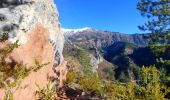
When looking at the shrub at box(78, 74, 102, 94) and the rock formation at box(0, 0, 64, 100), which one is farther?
the shrub at box(78, 74, 102, 94)

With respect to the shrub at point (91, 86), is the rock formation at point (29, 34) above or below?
above

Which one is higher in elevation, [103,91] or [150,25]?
[150,25]

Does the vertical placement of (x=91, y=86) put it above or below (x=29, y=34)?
below

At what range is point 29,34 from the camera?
18828 millimetres

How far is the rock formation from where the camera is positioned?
1739cm

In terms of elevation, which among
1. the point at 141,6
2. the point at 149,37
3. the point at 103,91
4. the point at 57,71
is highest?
the point at 141,6

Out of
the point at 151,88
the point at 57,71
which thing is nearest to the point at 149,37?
the point at 57,71

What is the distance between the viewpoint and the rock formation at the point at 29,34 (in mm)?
17391

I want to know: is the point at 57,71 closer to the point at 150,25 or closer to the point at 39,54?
the point at 39,54

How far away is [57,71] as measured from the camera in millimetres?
27203

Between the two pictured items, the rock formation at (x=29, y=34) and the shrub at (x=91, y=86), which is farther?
the shrub at (x=91, y=86)

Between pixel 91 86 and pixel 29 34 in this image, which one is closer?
pixel 29 34

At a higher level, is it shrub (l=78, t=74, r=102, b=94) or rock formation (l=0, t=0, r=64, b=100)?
rock formation (l=0, t=0, r=64, b=100)

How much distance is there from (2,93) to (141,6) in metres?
19.1
